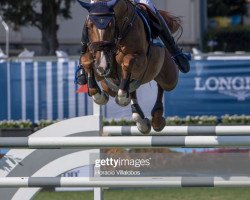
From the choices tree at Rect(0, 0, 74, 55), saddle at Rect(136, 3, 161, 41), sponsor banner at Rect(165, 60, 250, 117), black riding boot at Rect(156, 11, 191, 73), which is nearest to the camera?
saddle at Rect(136, 3, 161, 41)

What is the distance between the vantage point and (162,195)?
1284 centimetres

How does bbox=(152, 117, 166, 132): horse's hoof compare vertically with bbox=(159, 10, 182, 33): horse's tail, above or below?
below

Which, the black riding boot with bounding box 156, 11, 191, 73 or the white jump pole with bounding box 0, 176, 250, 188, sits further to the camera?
the black riding boot with bounding box 156, 11, 191, 73

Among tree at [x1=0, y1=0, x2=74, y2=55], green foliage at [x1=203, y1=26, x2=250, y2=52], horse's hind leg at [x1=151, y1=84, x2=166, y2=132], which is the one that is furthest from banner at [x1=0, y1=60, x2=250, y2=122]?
green foliage at [x1=203, y1=26, x2=250, y2=52]

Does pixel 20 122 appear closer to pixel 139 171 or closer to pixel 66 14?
pixel 139 171

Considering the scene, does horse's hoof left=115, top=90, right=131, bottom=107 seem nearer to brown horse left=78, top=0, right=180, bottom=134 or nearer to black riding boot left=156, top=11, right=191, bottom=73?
brown horse left=78, top=0, right=180, bottom=134

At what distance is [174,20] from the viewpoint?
26.8 ft

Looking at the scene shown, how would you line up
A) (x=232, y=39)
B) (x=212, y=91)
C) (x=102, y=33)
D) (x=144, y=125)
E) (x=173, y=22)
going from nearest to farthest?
1. (x=102, y=33)
2. (x=144, y=125)
3. (x=173, y=22)
4. (x=212, y=91)
5. (x=232, y=39)

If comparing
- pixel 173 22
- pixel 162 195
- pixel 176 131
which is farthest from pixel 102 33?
pixel 162 195

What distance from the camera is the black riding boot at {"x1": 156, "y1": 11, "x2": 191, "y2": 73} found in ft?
25.5

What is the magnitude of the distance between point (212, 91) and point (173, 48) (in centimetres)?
609

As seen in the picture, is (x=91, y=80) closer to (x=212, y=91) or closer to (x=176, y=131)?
(x=176, y=131)

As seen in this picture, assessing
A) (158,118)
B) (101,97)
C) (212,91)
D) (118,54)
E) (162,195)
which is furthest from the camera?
(212,91)

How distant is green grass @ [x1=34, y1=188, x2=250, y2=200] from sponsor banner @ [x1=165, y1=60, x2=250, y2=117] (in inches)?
48.6
